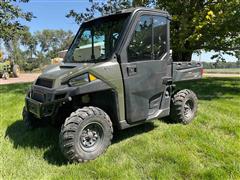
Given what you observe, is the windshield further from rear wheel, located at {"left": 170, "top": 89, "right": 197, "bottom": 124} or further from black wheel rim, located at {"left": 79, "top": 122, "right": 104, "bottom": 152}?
rear wheel, located at {"left": 170, "top": 89, "right": 197, "bottom": 124}

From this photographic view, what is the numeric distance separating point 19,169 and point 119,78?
1.81 metres

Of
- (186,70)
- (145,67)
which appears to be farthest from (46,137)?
(186,70)

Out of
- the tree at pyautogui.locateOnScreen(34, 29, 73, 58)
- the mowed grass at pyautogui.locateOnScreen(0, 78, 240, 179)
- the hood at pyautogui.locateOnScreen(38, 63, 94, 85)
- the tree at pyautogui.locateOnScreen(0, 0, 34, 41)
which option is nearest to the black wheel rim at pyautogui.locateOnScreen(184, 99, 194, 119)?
the mowed grass at pyautogui.locateOnScreen(0, 78, 240, 179)

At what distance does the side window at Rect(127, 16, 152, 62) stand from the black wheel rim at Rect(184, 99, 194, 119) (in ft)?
5.08

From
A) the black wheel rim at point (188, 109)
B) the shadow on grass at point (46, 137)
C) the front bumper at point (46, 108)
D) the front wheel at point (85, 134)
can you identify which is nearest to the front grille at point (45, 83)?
the front bumper at point (46, 108)

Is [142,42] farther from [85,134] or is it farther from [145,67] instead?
[85,134]

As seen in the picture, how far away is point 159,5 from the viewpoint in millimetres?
10391

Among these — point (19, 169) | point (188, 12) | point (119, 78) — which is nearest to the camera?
point (19, 169)

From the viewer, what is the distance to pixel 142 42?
4.67 meters

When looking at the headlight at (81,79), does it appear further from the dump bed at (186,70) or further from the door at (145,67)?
the dump bed at (186,70)

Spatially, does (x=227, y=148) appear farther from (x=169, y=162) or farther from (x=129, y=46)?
(x=129, y=46)

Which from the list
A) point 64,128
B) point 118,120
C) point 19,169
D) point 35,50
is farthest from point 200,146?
point 35,50

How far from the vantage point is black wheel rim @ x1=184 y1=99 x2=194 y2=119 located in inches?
228

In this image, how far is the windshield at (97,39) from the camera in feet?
15.0
